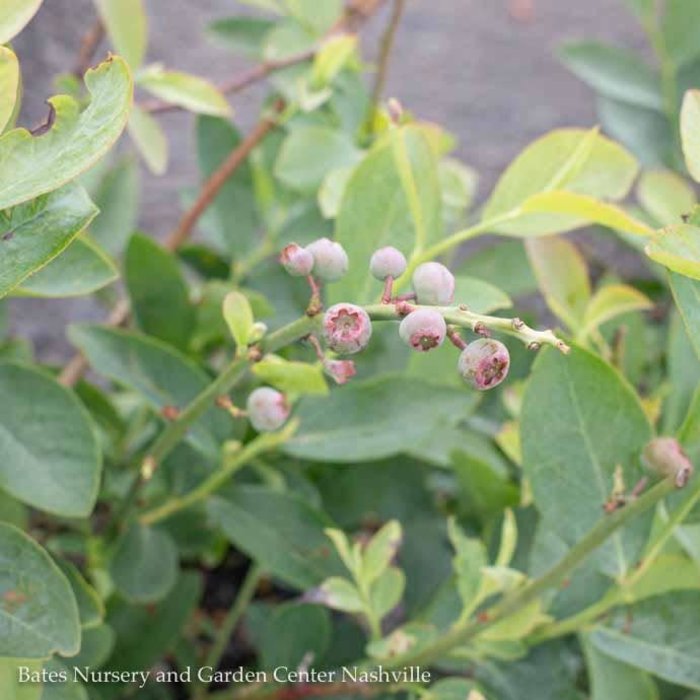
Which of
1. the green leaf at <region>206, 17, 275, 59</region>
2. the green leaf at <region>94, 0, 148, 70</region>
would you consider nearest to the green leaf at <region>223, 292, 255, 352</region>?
the green leaf at <region>94, 0, 148, 70</region>

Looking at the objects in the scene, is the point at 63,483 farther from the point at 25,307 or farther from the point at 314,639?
the point at 25,307

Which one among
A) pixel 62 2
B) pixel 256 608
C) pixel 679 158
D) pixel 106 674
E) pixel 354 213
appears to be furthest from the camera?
pixel 62 2

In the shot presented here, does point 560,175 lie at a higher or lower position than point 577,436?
higher

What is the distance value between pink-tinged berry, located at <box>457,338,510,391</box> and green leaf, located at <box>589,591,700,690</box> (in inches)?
9.4

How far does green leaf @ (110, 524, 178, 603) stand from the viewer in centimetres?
64

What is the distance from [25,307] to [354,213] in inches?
25.8

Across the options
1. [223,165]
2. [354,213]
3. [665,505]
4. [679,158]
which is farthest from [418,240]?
[679,158]

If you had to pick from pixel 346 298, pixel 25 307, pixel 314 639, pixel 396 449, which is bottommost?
pixel 25 307

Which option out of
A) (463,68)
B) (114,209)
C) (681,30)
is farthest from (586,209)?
(463,68)

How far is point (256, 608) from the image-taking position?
2.54 ft

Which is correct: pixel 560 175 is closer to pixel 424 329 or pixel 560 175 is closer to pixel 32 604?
pixel 424 329

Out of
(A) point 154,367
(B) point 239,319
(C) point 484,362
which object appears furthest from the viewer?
(A) point 154,367

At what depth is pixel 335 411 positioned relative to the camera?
634 millimetres

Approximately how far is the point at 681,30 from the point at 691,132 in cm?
57
